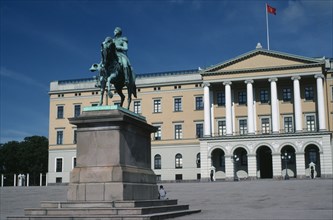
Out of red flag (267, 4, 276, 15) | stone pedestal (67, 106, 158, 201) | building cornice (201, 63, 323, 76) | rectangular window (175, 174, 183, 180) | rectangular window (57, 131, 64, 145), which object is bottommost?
rectangular window (175, 174, 183, 180)

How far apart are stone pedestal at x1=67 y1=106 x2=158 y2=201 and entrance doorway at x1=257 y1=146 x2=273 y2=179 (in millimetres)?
46679

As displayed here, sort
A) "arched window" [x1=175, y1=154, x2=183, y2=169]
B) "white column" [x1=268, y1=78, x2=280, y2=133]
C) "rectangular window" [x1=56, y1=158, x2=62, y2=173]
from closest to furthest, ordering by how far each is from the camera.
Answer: "white column" [x1=268, y1=78, x2=280, y2=133] < "arched window" [x1=175, y1=154, x2=183, y2=169] < "rectangular window" [x1=56, y1=158, x2=62, y2=173]

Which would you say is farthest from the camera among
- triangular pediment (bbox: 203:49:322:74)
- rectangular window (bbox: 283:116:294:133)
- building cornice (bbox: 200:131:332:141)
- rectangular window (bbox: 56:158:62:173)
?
rectangular window (bbox: 56:158:62:173)

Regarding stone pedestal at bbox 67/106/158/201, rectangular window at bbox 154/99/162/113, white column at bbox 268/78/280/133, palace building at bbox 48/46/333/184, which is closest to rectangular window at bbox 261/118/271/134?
palace building at bbox 48/46/333/184

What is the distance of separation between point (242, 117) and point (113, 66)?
47.4 m

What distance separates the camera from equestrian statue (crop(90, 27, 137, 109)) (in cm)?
1709

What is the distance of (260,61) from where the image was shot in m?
61.0

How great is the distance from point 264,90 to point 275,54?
5333mm

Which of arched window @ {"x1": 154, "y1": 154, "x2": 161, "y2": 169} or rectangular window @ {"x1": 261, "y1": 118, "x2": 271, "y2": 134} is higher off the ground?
rectangular window @ {"x1": 261, "y1": 118, "x2": 271, "y2": 134}

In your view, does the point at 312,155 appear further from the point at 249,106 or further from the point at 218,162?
the point at 218,162

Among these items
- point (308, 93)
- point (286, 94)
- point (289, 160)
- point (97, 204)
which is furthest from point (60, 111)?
point (97, 204)

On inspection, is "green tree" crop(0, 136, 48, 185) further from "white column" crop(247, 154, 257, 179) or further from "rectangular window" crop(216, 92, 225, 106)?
"white column" crop(247, 154, 257, 179)

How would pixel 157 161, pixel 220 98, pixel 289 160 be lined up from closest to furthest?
pixel 289 160 < pixel 220 98 < pixel 157 161

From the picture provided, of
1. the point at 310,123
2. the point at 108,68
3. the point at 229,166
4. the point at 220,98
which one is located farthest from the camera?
the point at 220,98
